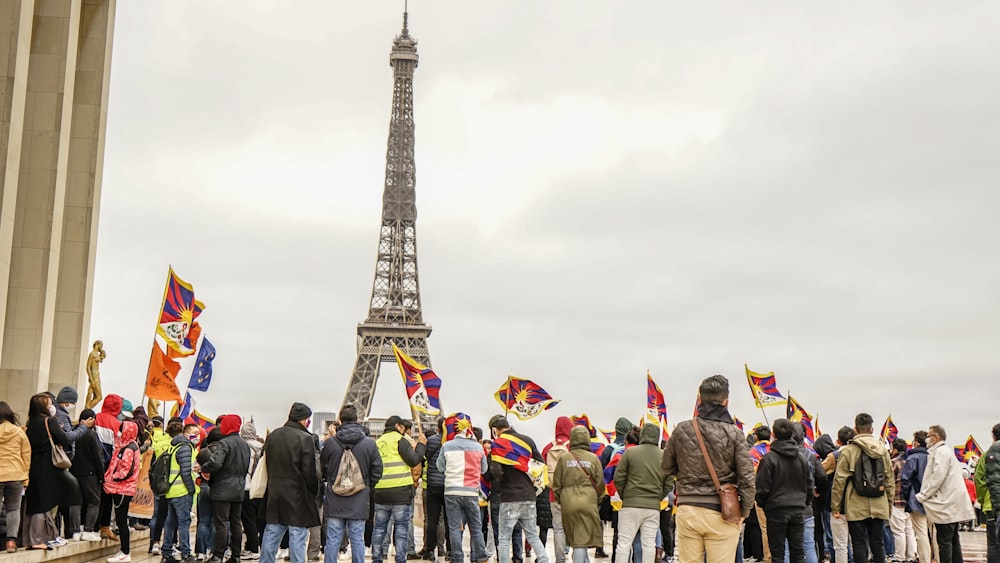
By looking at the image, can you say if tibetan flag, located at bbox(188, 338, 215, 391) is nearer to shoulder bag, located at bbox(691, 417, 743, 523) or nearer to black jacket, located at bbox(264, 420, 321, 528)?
black jacket, located at bbox(264, 420, 321, 528)

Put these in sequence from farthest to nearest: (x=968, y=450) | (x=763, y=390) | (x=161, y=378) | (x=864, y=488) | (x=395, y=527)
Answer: (x=968, y=450)
(x=763, y=390)
(x=161, y=378)
(x=395, y=527)
(x=864, y=488)

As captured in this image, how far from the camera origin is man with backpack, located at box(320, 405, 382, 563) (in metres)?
10.9

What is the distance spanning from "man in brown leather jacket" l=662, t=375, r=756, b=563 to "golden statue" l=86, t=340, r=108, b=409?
13.2 metres

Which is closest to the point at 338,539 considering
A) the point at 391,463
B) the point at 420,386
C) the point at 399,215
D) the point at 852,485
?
the point at 391,463

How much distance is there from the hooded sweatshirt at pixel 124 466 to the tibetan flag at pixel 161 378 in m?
4.39

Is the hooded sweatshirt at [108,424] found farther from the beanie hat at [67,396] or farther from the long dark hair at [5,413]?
the long dark hair at [5,413]

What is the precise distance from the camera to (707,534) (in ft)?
27.7

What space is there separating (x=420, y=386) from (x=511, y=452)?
698 centimetres

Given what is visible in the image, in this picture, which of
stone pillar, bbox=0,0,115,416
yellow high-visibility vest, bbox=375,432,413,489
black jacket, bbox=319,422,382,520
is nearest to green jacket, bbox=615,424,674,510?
black jacket, bbox=319,422,382,520

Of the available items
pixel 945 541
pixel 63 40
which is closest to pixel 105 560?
pixel 945 541

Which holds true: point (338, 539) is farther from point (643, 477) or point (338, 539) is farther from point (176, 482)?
point (643, 477)

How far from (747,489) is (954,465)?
495cm

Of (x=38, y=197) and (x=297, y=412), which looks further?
(x=38, y=197)

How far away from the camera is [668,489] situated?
10719 mm
